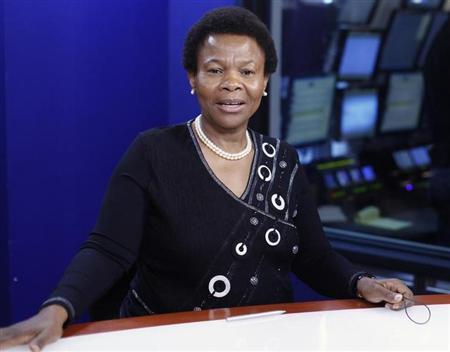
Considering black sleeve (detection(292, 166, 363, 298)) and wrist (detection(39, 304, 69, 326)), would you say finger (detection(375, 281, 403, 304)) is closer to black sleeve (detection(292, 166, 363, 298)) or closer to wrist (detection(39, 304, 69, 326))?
black sleeve (detection(292, 166, 363, 298))

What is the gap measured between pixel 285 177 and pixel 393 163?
202 centimetres

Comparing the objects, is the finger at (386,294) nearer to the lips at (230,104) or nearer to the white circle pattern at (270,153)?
the white circle pattern at (270,153)

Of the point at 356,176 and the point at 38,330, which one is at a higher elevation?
the point at 38,330

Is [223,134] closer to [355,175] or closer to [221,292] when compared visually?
[221,292]

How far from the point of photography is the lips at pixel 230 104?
5.62ft

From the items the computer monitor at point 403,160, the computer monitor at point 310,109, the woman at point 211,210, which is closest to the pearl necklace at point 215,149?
the woman at point 211,210

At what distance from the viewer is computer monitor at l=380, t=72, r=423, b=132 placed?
370 cm

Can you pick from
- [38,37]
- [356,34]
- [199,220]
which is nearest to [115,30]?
[38,37]

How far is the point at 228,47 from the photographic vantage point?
67.2 inches

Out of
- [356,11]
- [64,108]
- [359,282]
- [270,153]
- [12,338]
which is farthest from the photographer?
[356,11]

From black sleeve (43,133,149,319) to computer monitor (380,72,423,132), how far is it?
2.29 meters

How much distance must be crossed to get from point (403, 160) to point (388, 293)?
213 centimetres

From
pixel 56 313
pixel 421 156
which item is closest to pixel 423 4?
pixel 421 156

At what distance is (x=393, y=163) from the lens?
3729 millimetres
